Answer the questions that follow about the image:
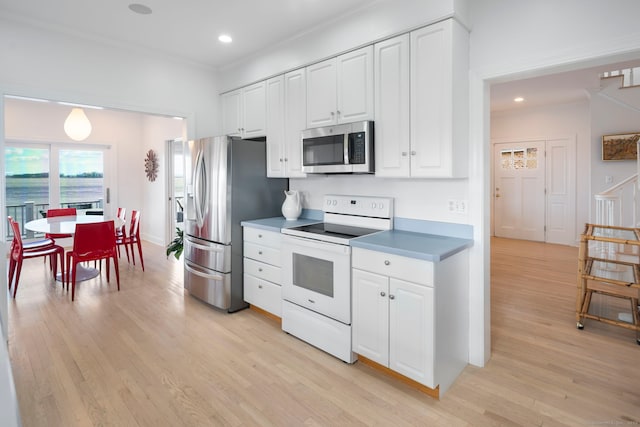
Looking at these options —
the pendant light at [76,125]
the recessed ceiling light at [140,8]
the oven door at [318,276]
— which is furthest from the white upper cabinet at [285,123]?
the pendant light at [76,125]

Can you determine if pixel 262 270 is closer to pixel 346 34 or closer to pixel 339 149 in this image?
pixel 339 149

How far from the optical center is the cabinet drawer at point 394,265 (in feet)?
6.77

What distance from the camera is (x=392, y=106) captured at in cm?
257

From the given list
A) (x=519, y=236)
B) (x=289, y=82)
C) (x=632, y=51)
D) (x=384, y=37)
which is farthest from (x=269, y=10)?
(x=519, y=236)

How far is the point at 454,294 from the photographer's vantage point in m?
2.30

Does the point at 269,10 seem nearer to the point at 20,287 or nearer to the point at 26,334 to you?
the point at 26,334

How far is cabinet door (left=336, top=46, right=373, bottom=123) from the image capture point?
2.71 m

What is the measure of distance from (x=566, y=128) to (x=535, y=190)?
51.0 inches

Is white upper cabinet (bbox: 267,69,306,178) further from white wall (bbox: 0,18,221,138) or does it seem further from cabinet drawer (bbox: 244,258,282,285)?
white wall (bbox: 0,18,221,138)

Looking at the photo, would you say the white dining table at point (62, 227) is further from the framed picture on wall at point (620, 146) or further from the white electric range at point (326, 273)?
the framed picture on wall at point (620, 146)

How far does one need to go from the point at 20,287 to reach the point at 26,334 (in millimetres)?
1719

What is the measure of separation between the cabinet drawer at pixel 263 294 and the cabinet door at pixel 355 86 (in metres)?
1.64

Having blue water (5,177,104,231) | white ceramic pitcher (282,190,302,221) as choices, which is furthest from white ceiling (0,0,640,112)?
blue water (5,177,104,231)

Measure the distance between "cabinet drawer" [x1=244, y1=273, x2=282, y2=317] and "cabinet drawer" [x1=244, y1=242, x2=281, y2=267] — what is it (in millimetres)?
205
